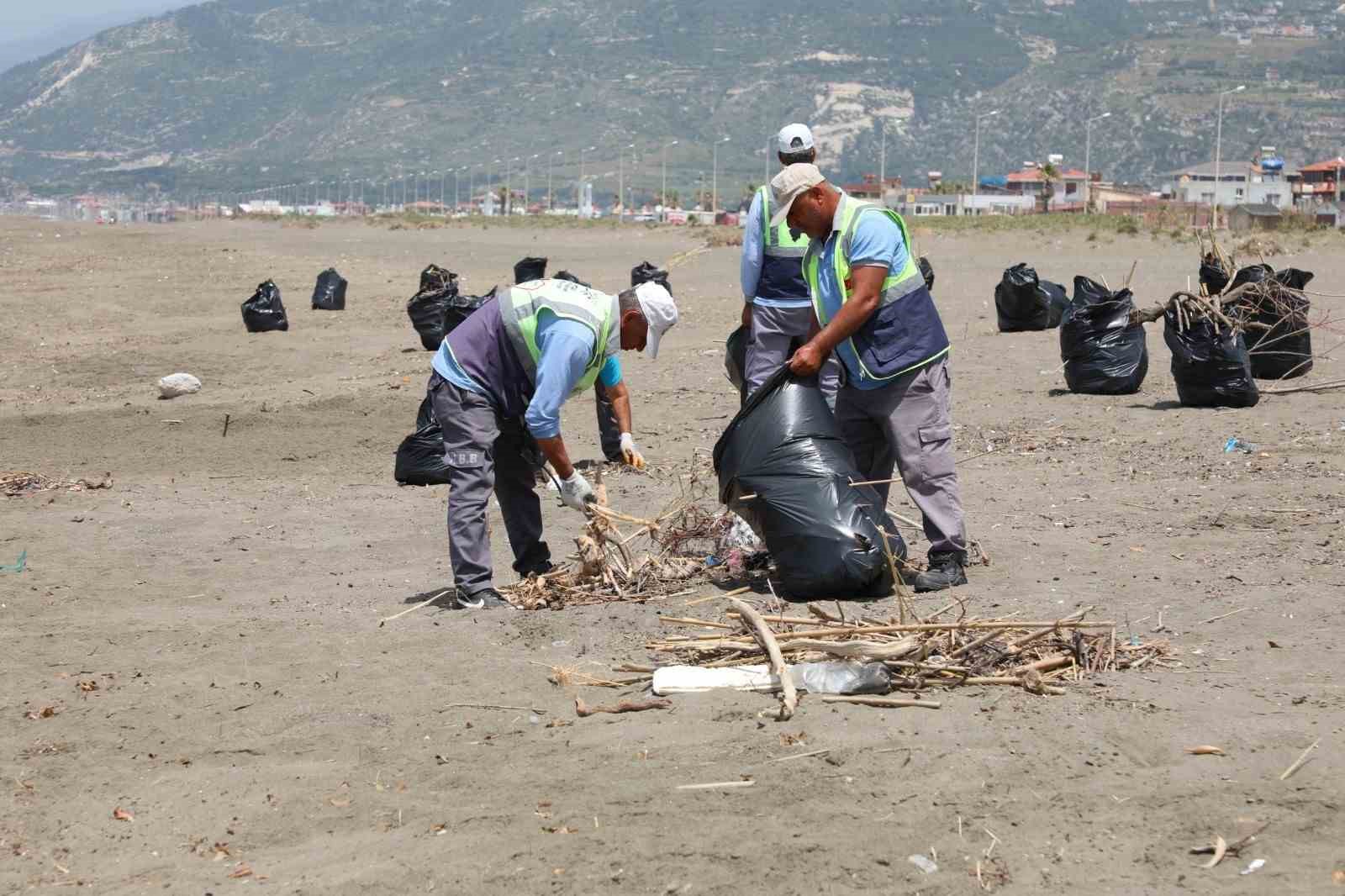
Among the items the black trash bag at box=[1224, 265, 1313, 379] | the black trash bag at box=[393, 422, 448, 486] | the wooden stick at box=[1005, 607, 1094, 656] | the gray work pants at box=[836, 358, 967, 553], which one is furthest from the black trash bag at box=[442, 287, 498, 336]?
the wooden stick at box=[1005, 607, 1094, 656]

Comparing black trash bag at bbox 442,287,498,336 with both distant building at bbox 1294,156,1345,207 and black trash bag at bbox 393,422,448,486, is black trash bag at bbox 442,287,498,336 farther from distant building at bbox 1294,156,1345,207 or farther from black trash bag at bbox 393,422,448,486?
distant building at bbox 1294,156,1345,207

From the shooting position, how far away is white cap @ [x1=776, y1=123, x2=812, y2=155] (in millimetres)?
7465

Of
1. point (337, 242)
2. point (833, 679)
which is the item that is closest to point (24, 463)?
point (833, 679)

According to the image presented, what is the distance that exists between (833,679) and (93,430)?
7874 mm

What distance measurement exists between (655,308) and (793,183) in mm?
690

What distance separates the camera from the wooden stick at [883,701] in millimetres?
4559

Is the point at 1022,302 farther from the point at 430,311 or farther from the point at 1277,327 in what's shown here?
the point at 430,311

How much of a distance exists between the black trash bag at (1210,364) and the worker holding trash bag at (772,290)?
372 centimetres

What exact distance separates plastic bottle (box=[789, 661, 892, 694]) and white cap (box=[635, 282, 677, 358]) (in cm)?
148

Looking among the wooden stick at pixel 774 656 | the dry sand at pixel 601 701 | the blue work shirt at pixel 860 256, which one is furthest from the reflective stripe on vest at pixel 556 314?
the wooden stick at pixel 774 656

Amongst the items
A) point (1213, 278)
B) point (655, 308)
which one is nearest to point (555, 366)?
point (655, 308)

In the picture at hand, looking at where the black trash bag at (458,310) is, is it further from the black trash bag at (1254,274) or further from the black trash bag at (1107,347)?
the black trash bag at (1254,274)

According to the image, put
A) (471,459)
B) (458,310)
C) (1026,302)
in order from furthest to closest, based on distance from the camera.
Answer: (1026,302), (458,310), (471,459)

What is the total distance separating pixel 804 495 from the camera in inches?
230
